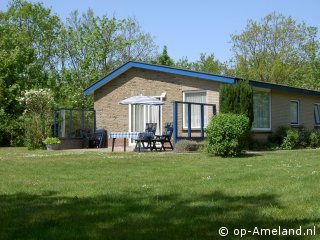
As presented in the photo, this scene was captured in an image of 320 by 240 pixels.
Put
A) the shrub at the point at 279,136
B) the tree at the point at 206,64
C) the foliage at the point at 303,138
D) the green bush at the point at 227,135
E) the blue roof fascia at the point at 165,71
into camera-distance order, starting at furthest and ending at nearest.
Answer: the tree at the point at 206,64 < the foliage at the point at 303,138 < the shrub at the point at 279,136 < the blue roof fascia at the point at 165,71 < the green bush at the point at 227,135

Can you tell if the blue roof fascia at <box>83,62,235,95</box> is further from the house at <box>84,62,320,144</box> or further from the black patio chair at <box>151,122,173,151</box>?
the black patio chair at <box>151,122,173,151</box>

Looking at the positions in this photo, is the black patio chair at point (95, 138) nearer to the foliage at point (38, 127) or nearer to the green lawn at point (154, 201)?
the foliage at point (38, 127)

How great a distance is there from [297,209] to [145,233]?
2160mm

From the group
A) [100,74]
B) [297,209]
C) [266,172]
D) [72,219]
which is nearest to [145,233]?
[72,219]

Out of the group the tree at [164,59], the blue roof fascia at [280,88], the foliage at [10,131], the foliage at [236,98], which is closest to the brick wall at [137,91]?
the foliage at [236,98]

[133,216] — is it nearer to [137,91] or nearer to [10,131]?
[137,91]

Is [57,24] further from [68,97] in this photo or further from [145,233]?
[145,233]

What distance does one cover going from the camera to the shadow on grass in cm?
499

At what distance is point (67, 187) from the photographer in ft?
27.0

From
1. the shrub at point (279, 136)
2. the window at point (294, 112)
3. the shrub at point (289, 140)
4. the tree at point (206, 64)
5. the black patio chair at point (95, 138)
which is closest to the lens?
the shrub at point (289, 140)

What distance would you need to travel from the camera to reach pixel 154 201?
6.73 meters

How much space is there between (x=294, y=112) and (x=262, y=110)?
343cm

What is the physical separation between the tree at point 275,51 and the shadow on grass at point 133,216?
36131mm

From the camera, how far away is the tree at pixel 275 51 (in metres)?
41.7
